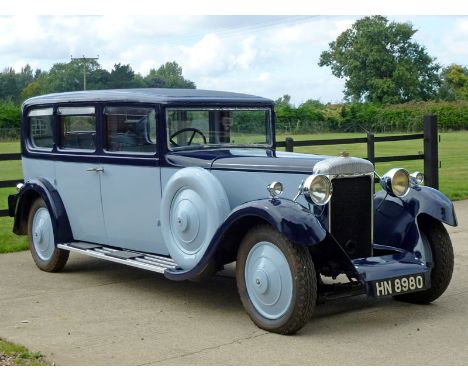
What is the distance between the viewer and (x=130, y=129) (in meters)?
6.94

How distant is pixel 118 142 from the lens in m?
7.10

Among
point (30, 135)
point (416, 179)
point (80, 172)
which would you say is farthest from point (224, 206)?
point (30, 135)

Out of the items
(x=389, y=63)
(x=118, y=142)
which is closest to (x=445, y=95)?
(x=389, y=63)

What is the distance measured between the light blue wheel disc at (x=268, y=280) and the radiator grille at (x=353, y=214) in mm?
648

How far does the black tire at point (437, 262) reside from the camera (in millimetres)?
6138

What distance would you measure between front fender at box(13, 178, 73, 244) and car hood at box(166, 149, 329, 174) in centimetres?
171

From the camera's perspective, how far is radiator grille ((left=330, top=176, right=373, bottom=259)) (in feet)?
19.1

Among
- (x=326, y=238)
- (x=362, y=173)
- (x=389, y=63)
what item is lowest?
(x=326, y=238)

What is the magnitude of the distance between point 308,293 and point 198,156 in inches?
73.7

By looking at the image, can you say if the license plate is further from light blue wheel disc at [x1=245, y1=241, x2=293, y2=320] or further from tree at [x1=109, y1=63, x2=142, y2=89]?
tree at [x1=109, y1=63, x2=142, y2=89]

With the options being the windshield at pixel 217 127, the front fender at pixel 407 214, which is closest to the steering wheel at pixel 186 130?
the windshield at pixel 217 127

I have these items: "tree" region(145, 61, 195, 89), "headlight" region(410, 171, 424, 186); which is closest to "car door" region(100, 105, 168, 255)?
"headlight" region(410, 171, 424, 186)

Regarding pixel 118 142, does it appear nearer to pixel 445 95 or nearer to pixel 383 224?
pixel 383 224

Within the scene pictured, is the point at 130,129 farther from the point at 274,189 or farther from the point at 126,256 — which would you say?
the point at 274,189
